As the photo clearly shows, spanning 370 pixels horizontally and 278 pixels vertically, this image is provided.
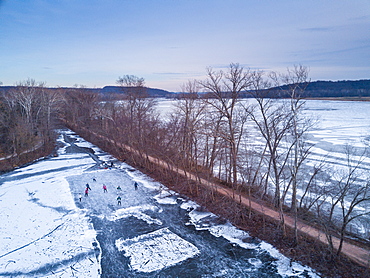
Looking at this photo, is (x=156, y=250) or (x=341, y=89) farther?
(x=341, y=89)

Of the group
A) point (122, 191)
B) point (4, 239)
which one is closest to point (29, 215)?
point (4, 239)

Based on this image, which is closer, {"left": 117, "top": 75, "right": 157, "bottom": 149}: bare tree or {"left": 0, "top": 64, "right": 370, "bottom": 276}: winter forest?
{"left": 0, "top": 64, "right": 370, "bottom": 276}: winter forest

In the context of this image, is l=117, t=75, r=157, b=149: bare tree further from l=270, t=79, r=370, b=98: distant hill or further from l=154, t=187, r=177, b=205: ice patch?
Result: l=270, t=79, r=370, b=98: distant hill

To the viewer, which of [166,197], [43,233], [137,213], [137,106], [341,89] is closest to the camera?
[43,233]

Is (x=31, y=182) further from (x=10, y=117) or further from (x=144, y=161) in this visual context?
(x=10, y=117)

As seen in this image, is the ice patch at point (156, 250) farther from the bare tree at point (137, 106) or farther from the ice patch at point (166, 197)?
the bare tree at point (137, 106)

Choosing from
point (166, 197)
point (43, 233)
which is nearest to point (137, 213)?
point (166, 197)

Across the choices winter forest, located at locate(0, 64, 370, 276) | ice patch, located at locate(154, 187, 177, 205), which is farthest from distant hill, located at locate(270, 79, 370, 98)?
ice patch, located at locate(154, 187, 177, 205)

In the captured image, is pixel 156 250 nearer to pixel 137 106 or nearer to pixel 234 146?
pixel 234 146
